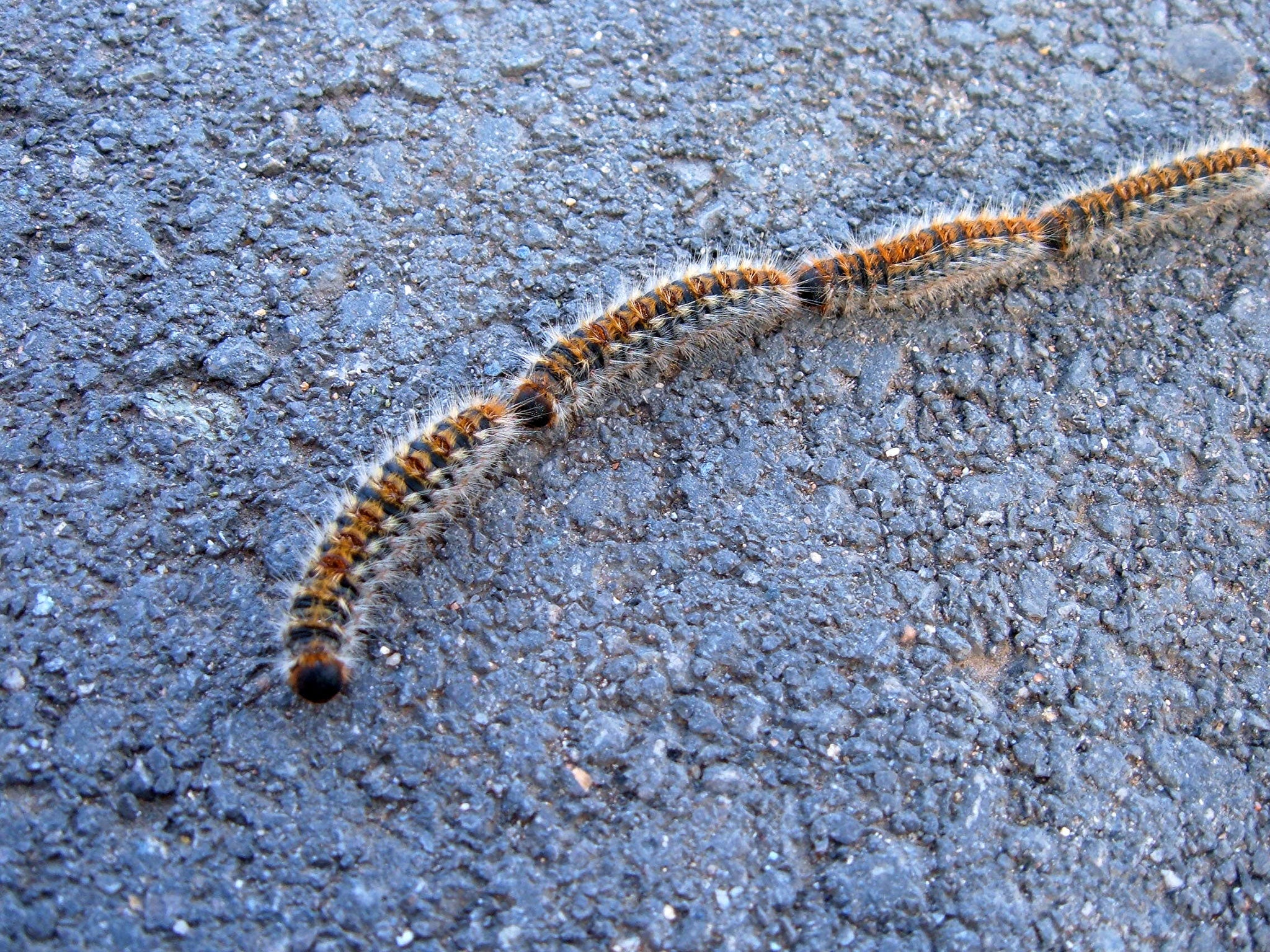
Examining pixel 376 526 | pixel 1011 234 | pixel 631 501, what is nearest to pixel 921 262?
pixel 1011 234

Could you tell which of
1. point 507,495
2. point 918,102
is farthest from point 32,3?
point 918,102

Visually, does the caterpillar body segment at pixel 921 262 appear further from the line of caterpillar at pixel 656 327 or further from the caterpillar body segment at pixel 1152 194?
the caterpillar body segment at pixel 1152 194

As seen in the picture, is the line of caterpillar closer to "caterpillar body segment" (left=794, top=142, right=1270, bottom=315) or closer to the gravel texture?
"caterpillar body segment" (left=794, top=142, right=1270, bottom=315)

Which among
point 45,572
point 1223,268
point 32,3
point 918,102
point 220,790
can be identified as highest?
point 32,3

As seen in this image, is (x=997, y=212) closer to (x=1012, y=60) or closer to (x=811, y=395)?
(x=1012, y=60)

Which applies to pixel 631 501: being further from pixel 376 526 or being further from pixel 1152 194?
pixel 1152 194

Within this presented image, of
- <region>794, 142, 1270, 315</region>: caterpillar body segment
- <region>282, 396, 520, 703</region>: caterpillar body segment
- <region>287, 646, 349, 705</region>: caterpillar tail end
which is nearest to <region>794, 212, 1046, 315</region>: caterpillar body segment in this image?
<region>794, 142, 1270, 315</region>: caterpillar body segment
